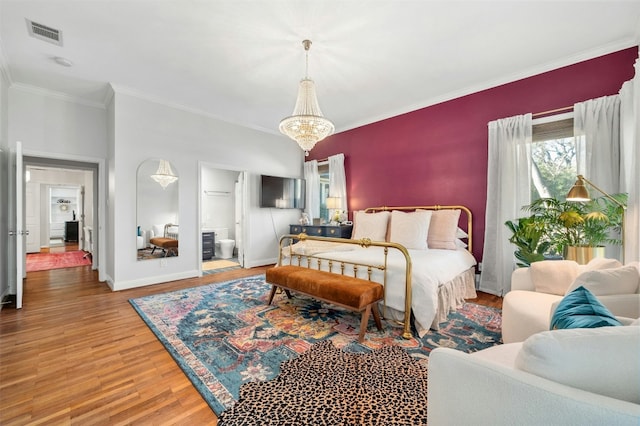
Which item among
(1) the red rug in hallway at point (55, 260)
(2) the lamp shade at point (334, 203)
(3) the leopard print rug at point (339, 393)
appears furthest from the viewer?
(1) the red rug in hallway at point (55, 260)

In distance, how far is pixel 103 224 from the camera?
4.40 m

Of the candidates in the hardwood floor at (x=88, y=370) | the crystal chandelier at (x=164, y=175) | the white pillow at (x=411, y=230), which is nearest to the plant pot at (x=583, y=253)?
the hardwood floor at (x=88, y=370)

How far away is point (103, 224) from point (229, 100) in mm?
2994

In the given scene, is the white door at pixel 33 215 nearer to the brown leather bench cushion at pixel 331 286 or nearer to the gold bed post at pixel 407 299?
the brown leather bench cushion at pixel 331 286

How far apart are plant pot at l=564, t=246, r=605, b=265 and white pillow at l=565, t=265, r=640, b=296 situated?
1.14 m

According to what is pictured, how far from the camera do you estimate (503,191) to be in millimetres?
3502

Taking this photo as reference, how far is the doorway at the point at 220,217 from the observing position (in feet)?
20.3

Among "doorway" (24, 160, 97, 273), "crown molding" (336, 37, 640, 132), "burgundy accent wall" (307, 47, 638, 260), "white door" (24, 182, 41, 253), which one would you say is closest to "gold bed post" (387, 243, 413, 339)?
"burgundy accent wall" (307, 47, 638, 260)

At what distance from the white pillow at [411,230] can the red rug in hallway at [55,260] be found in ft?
21.9

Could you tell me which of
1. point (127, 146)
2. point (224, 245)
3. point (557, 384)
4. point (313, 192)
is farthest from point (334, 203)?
point (557, 384)

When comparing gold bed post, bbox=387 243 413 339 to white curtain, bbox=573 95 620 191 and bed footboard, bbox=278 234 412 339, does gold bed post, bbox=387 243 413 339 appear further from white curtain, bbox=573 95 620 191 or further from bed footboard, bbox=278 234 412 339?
white curtain, bbox=573 95 620 191

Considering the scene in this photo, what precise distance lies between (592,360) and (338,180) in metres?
4.96

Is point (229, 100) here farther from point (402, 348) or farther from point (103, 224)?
point (402, 348)

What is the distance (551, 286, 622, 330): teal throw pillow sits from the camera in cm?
94
